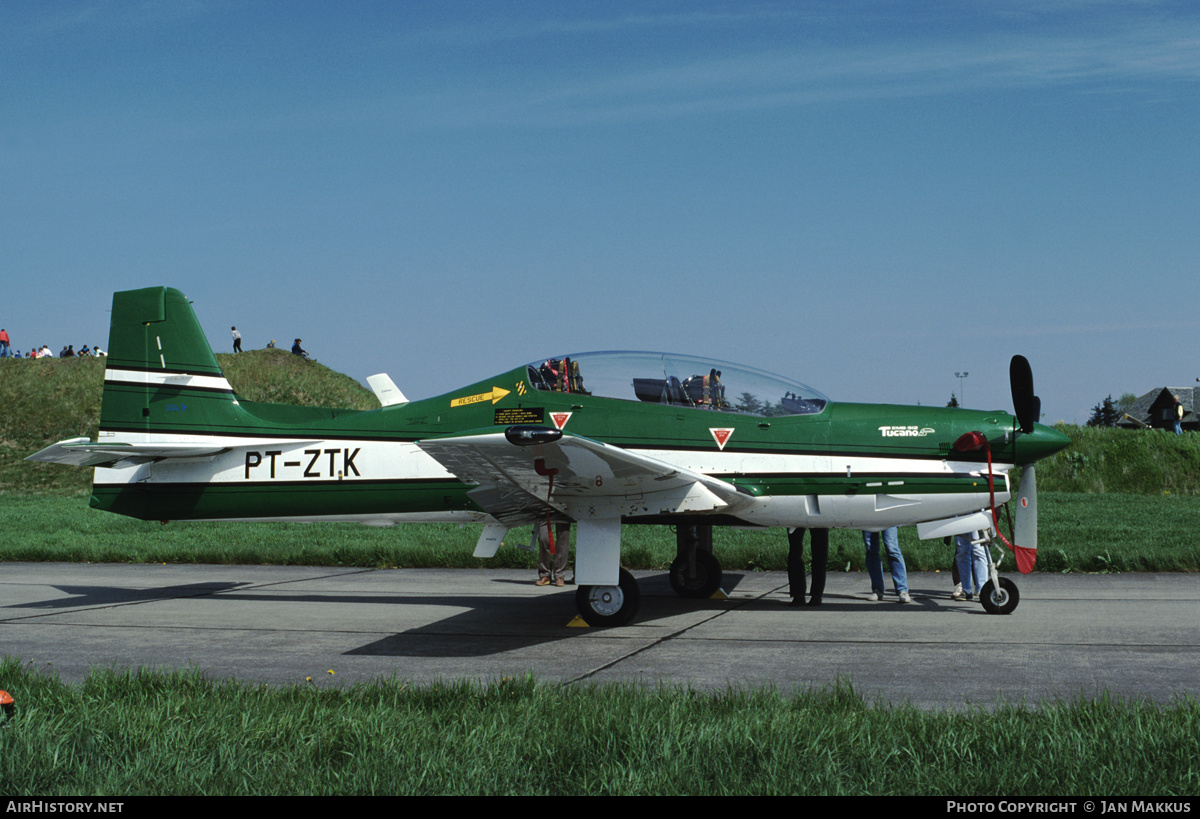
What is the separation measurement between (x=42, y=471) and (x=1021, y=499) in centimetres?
3499

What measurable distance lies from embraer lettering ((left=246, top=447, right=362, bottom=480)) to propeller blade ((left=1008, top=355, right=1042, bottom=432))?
7.04 metres

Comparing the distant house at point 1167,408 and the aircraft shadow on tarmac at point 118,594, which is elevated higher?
the distant house at point 1167,408

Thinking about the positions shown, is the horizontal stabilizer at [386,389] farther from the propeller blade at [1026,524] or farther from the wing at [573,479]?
the propeller blade at [1026,524]

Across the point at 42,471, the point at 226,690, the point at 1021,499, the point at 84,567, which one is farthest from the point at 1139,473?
the point at 42,471

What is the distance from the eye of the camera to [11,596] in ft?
39.5

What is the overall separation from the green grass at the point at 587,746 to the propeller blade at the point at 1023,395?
4435 mm

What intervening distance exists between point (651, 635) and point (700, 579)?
282 cm

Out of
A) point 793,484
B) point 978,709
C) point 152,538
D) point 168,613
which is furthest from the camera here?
point 152,538

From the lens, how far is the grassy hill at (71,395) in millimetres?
34844

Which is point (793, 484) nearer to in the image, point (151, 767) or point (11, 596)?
point (151, 767)

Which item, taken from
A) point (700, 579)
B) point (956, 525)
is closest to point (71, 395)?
point (700, 579)

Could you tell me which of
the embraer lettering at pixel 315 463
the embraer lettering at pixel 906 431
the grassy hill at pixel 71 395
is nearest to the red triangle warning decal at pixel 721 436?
the embraer lettering at pixel 906 431

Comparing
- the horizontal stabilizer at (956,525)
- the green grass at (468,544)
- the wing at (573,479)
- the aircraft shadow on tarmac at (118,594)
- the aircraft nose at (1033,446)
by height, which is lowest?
the aircraft shadow on tarmac at (118,594)

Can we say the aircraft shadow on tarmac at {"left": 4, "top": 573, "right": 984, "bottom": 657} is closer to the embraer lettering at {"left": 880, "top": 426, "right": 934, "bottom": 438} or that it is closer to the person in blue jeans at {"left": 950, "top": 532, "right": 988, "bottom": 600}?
the person in blue jeans at {"left": 950, "top": 532, "right": 988, "bottom": 600}
